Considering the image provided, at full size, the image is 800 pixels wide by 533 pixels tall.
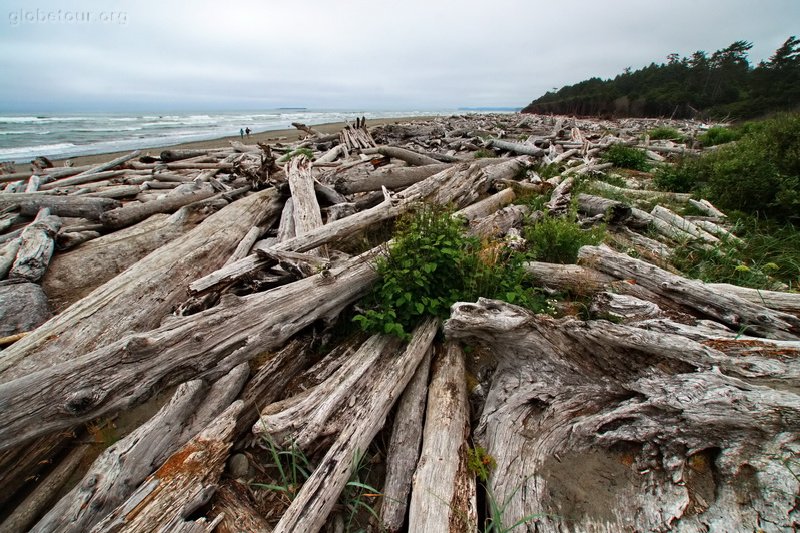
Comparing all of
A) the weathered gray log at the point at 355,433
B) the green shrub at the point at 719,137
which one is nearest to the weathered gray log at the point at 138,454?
the weathered gray log at the point at 355,433

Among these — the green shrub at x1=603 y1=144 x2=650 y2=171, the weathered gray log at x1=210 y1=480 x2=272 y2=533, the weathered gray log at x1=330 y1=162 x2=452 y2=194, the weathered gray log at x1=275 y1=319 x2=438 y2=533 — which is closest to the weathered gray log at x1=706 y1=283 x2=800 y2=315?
the weathered gray log at x1=275 y1=319 x2=438 y2=533

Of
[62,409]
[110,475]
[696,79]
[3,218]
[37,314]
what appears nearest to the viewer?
[62,409]

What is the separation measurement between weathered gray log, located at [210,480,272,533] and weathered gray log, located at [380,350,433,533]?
2.52ft

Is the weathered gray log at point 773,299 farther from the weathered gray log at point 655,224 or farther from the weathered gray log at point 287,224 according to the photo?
the weathered gray log at point 287,224

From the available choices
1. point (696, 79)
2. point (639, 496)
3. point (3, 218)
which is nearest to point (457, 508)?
point (639, 496)

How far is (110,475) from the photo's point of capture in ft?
7.25

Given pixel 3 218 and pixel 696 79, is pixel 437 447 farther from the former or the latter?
pixel 696 79

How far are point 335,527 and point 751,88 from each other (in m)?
60.0

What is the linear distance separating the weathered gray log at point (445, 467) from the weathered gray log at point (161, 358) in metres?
1.41

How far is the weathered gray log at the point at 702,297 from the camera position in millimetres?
2539

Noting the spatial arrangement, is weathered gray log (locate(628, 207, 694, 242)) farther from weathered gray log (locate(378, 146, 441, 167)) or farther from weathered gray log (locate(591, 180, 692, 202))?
weathered gray log (locate(378, 146, 441, 167))

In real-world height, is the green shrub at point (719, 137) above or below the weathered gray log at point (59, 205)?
above

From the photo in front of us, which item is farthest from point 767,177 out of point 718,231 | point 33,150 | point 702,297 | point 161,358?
point 33,150

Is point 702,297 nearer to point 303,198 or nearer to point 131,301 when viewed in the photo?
point 303,198
